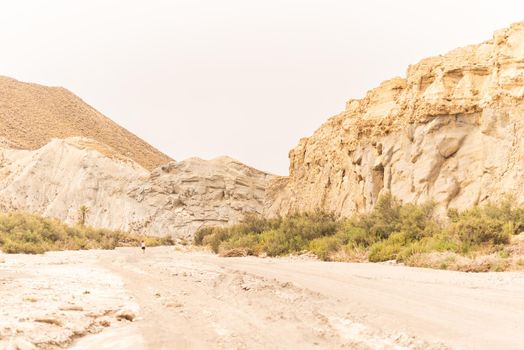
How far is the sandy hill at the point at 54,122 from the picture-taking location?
298ft

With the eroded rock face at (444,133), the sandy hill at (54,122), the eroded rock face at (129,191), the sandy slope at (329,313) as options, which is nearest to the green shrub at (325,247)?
the eroded rock face at (444,133)

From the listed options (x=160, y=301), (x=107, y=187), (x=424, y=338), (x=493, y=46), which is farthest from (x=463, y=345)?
(x=107, y=187)

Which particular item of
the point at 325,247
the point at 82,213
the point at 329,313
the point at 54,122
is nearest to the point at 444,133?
the point at 325,247

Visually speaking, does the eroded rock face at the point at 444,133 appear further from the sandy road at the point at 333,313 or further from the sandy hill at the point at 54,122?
the sandy hill at the point at 54,122

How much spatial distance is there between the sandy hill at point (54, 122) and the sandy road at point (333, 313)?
79084 mm

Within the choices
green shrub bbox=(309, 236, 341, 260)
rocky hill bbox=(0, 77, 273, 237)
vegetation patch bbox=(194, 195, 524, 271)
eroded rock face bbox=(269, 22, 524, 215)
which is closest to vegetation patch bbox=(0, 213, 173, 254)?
vegetation patch bbox=(194, 195, 524, 271)

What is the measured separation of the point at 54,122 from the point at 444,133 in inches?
3488

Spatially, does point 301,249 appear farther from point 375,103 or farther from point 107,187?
point 107,187

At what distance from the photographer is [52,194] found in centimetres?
6256

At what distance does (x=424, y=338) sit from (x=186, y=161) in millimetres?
60909

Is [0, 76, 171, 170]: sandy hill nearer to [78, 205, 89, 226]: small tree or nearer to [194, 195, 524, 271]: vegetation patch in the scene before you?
[78, 205, 89, 226]: small tree

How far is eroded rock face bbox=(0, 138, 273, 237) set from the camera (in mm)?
58719

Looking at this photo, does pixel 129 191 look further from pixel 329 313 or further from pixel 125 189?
pixel 329 313

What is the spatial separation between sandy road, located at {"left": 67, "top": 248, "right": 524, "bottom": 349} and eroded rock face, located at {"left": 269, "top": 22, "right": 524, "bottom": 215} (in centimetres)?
1295
